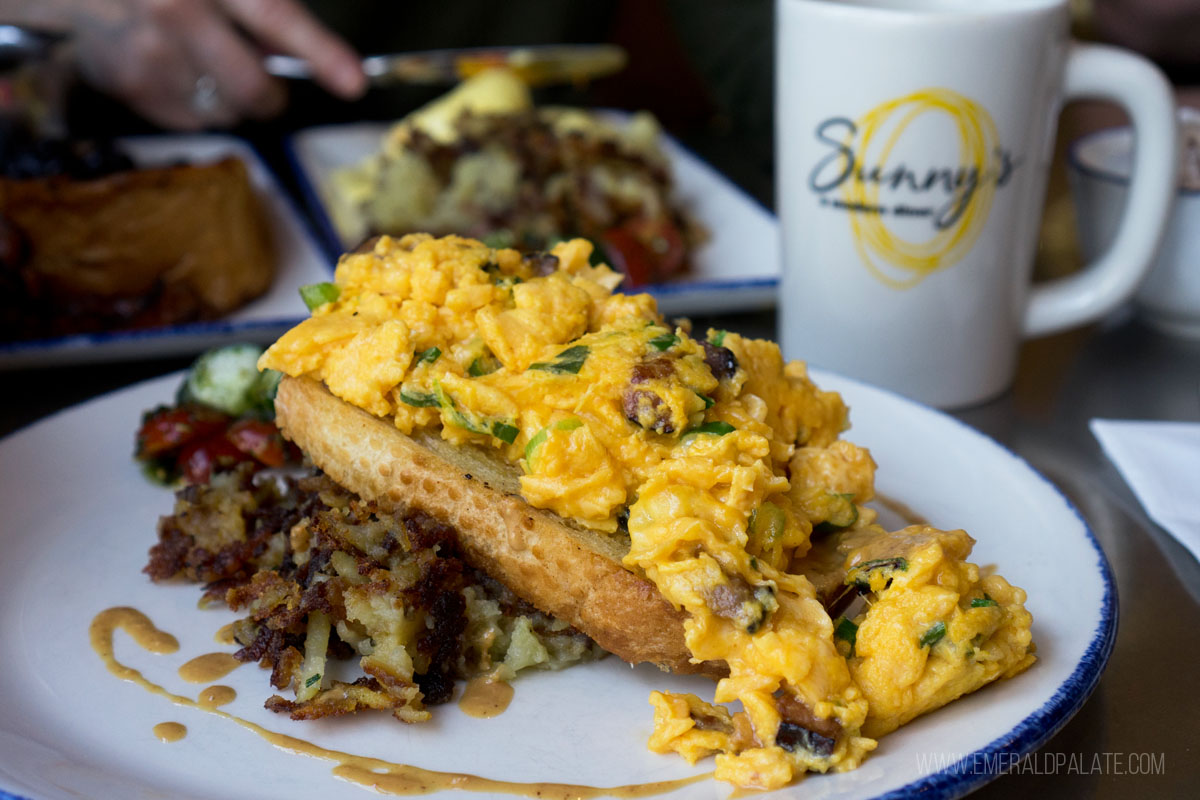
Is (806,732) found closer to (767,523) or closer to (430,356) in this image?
(767,523)

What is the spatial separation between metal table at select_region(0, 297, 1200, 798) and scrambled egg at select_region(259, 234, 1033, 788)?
1.02 ft

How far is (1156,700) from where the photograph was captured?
2.03 meters

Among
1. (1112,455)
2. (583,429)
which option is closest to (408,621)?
(583,429)

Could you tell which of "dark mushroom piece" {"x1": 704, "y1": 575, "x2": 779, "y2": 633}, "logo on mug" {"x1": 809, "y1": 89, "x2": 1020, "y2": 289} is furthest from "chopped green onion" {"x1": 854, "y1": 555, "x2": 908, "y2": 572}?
"logo on mug" {"x1": 809, "y1": 89, "x2": 1020, "y2": 289}

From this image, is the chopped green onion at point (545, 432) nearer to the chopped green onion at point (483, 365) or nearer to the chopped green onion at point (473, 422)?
the chopped green onion at point (473, 422)

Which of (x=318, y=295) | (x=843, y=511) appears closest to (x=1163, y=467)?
(x=843, y=511)

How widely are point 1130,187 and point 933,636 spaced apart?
1.96 meters

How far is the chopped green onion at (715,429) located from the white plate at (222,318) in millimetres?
1845

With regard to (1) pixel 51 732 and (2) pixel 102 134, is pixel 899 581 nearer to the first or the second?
(1) pixel 51 732

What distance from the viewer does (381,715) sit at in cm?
186

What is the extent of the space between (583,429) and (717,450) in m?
0.23

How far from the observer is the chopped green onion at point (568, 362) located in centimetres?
191

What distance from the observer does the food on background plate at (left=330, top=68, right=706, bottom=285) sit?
420 centimetres

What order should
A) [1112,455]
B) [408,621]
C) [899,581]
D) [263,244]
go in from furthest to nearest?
1. [263,244]
2. [1112,455]
3. [408,621]
4. [899,581]
